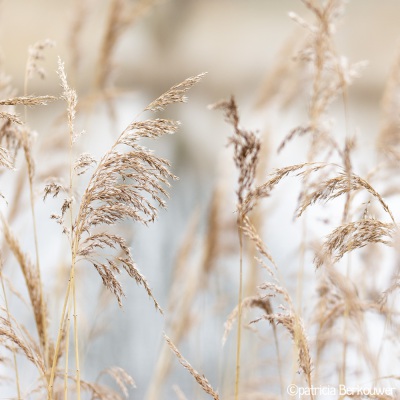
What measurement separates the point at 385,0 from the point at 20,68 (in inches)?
253

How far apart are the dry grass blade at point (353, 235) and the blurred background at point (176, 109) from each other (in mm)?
1108

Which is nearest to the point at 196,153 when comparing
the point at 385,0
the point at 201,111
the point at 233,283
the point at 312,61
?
the point at 201,111

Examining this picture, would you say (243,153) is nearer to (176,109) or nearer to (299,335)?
(299,335)

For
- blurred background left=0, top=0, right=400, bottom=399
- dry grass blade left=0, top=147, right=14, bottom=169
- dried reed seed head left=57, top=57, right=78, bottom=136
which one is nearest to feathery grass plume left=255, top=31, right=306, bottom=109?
blurred background left=0, top=0, right=400, bottom=399

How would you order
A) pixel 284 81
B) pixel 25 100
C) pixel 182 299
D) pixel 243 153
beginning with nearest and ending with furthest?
pixel 25 100, pixel 243 153, pixel 284 81, pixel 182 299

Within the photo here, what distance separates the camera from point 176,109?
11.3 m

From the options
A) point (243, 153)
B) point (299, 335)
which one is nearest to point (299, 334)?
point (299, 335)

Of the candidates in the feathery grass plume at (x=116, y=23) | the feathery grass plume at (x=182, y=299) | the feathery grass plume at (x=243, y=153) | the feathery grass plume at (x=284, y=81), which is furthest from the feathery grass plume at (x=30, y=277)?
the feathery grass plume at (x=284, y=81)

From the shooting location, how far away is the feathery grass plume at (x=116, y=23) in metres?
2.74

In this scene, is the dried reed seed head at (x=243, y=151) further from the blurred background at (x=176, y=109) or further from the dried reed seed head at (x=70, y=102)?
the blurred background at (x=176, y=109)

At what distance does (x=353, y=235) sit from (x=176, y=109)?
998 cm

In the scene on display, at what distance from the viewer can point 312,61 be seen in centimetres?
216

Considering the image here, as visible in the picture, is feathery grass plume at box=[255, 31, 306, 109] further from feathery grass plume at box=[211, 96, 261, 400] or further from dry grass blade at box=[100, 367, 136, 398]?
dry grass blade at box=[100, 367, 136, 398]

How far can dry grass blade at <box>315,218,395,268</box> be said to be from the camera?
1.39 meters
